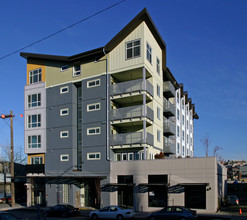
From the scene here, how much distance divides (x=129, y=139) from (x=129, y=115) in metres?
2.74

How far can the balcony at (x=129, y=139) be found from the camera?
35062mm

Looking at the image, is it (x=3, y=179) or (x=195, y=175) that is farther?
(x=3, y=179)

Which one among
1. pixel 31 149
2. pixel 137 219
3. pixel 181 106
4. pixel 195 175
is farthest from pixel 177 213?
pixel 181 106

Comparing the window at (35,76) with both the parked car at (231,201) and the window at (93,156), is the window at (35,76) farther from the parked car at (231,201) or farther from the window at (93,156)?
the parked car at (231,201)

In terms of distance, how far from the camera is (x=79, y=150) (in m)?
39.1

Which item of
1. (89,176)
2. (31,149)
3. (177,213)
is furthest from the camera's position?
(31,149)

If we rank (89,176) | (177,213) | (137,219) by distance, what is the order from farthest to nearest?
1. (89,176)
2. (137,219)
3. (177,213)

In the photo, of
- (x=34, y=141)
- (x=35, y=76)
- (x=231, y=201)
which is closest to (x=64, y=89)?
(x=35, y=76)

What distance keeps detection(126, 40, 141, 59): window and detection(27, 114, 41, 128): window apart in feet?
48.6

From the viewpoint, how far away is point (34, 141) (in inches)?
1646

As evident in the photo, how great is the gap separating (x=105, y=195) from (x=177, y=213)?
12.5 meters

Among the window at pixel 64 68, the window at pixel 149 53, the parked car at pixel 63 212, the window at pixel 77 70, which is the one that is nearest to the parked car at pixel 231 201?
the parked car at pixel 63 212

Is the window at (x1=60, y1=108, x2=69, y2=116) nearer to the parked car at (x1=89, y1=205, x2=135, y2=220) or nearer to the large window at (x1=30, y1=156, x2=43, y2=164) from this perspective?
the large window at (x1=30, y1=156, x2=43, y2=164)

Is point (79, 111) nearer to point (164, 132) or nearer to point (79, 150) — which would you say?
point (79, 150)
